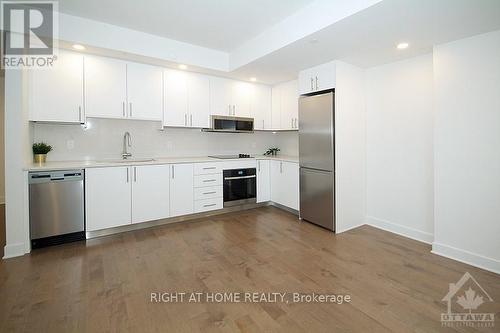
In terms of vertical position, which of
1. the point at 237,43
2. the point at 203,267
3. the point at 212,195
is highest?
the point at 237,43

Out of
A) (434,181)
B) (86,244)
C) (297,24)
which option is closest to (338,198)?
(434,181)

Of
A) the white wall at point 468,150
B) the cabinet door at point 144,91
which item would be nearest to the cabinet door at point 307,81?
the white wall at point 468,150

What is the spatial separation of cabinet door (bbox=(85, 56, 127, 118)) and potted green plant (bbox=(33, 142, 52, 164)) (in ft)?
2.14

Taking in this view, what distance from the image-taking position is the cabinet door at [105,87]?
3.13 m

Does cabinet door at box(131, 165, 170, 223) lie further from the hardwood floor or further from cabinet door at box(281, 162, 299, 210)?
cabinet door at box(281, 162, 299, 210)

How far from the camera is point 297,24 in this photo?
2.65 m

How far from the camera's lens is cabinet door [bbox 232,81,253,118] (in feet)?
14.4

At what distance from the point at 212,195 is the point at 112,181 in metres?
1.44

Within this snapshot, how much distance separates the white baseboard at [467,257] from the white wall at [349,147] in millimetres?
1023

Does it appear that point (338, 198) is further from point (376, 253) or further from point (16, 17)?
point (16, 17)

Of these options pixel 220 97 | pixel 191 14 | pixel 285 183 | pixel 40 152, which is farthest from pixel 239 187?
pixel 40 152

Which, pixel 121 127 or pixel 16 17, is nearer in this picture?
pixel 16 17

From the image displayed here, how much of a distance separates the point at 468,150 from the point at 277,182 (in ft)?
8.63

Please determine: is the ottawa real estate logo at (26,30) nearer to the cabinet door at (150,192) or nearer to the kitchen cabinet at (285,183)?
the cabinet door at (150,192)
